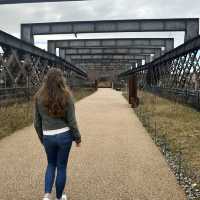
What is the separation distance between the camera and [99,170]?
6246mm

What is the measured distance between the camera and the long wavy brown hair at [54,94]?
13.7ft

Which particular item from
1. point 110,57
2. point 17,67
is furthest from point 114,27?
point 110,57

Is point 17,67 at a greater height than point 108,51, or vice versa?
point 108,51

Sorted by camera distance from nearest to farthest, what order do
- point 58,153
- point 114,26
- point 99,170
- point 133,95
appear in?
point 58,153 < point 99,170 < point 133,95 < point 114,26

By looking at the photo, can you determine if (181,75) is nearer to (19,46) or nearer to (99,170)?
(19,46)

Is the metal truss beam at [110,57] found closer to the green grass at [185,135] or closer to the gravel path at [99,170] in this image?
the green grass at [185,135]

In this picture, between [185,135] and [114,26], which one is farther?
[114,26]

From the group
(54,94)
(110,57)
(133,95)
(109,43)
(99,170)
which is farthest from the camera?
(110,57)

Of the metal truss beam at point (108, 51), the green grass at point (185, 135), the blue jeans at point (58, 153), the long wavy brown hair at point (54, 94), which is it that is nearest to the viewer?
the long wavy brown hair at point (54, 94)

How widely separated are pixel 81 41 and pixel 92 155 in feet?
121

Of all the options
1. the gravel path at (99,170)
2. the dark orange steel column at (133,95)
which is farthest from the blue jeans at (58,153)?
Result: the dark orange steel column at (133,95)

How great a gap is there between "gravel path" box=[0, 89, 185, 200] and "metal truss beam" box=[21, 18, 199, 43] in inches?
868

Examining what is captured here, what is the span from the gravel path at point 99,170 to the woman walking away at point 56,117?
756 millimetres

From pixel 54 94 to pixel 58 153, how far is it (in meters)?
0.68
